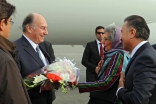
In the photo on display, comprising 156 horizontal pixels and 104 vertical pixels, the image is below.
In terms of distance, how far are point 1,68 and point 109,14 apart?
17.4 ft

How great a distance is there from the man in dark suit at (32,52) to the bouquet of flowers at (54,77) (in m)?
0.13

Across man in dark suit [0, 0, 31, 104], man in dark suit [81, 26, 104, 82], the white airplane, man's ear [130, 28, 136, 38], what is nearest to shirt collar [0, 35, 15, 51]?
man in dark suit [0, 0, 31, 104]

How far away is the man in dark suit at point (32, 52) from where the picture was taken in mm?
2420

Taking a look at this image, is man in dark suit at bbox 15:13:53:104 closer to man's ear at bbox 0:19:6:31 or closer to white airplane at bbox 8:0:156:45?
man's ear at bbox 0:19:6:31

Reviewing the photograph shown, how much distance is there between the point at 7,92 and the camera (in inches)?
49.8

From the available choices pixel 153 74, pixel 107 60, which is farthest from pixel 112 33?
pixel 153 74

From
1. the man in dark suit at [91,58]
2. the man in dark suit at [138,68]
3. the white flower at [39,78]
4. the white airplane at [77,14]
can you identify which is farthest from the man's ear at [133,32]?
the white airplane at [77,14]

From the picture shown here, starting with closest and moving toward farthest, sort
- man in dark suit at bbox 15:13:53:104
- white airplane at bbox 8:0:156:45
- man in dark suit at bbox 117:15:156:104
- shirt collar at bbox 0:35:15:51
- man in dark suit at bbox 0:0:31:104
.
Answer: man in dark suit at bbox 0:0:31:104 < shirt collar at bbox 0:35:15:51 < man in dark suit at bbox 117:15:156:104 < man in dark suit at bbox 15:13:53:104 < white airplane at bbox 8:0:156:45

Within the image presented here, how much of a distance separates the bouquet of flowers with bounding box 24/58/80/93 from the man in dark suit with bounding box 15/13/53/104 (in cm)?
13

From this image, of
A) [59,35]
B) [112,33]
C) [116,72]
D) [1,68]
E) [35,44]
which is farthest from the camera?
[59,35]

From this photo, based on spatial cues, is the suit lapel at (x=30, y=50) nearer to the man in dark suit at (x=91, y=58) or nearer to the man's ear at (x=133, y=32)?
the man's ear at (x=133, y=32)

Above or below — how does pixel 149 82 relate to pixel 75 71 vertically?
above

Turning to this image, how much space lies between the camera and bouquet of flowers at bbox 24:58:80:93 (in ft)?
7.37

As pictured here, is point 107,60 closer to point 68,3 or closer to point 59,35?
point 68,3
